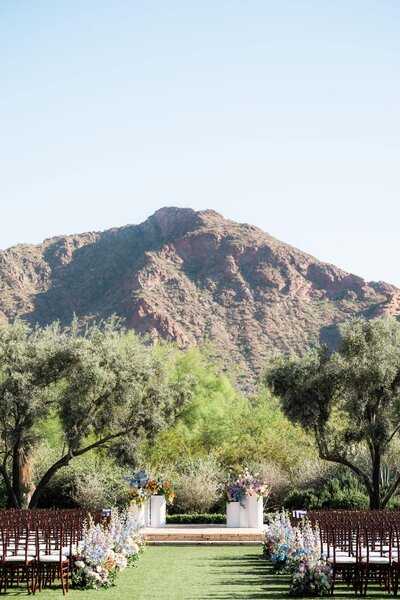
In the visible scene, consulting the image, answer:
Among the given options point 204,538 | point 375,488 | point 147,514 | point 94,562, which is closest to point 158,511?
point 147,514

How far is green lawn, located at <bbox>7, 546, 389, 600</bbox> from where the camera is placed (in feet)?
44.8

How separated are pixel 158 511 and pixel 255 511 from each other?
2.99 m

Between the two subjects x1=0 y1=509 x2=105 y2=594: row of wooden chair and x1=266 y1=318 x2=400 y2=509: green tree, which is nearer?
x1=0 y1=509 x2=105 y2=594: row of wooden chair

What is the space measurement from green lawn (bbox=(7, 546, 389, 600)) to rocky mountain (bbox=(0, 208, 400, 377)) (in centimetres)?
5769

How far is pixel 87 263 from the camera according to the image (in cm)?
9856

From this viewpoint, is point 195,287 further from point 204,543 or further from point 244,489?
point 204,543

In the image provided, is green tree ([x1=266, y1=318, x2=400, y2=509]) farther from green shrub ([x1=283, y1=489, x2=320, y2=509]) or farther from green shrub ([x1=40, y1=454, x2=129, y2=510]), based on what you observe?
green shrub ([x1=40, y1=454, x2=129, y2=510])

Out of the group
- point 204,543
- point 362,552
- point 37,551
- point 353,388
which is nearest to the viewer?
point 37,551

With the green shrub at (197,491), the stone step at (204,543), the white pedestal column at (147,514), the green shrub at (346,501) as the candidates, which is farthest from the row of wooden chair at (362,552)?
the green shrub at (197,491)

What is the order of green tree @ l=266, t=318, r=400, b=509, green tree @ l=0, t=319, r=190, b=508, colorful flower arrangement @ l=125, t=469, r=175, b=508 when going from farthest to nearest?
green tree @ l=0, t=319, r=190, b=508
colorful flower arrangement @ l=125, t=469, r=175, b=508
green tree @ l=266, t=318, r=400, b=509

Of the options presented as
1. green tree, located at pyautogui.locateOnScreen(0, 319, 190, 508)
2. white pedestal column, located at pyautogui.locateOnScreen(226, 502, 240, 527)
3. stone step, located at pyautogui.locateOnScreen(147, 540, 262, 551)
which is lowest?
stone step, located at pyautogui.locateOnScreen(147, 540, 262, 551)

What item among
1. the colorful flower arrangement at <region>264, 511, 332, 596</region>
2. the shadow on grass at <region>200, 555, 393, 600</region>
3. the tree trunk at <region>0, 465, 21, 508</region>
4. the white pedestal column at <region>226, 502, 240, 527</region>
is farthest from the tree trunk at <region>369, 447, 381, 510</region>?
the colorful flower arrangement at <region>264, 511, 332, 596</region>

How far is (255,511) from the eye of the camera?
29328mm

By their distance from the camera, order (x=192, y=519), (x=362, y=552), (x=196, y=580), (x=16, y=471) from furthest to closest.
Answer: (x=192, y=519) < (x=16, y=471) < (x=196, y=580) < (x=362, y=552)
